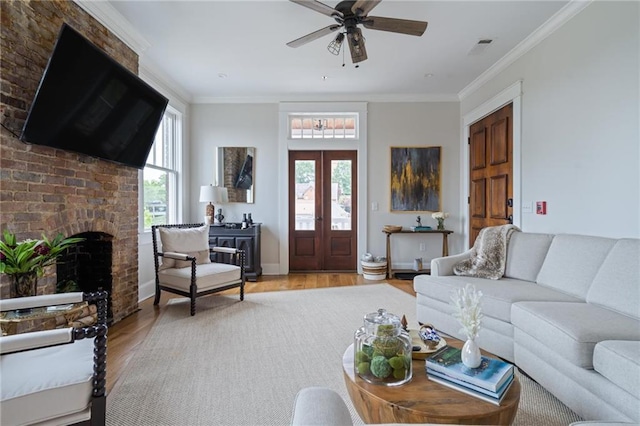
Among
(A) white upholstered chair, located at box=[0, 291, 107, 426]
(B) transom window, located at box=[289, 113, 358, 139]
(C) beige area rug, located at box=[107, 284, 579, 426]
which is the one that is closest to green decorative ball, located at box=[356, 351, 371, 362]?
(C) beige area rug, located at box=[107, 284, 579, 426]

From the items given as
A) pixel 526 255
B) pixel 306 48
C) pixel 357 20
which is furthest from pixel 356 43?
pixel 526 255

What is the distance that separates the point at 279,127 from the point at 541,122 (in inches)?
140

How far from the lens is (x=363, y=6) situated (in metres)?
2.37

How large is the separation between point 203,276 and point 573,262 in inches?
128

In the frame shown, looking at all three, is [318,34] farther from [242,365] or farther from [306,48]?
[242,365]

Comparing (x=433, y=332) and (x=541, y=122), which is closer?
(x=433, y=332)

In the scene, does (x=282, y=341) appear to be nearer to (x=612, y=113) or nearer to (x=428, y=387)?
(x=428, y=387)

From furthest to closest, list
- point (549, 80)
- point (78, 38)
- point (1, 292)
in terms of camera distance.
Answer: point (549, 80) → point (78, 38) → point (1, 292)

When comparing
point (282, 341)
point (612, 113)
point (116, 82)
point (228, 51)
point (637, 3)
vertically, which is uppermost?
point (228, 51)

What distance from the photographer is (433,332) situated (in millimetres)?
1752

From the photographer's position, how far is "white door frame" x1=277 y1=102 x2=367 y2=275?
5266mm

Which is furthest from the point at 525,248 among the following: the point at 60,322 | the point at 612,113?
the point at 60,322

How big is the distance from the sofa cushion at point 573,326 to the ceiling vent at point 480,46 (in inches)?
109

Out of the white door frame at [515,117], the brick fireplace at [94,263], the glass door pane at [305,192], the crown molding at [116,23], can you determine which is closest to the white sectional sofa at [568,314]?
the white door frame at [515,117]
